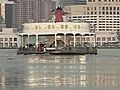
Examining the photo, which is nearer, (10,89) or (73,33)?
(10,89)

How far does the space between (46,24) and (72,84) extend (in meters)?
92.5

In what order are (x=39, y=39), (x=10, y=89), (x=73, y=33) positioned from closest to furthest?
(x=10, y=89), (x=73, y=33), (x=39, y=39)

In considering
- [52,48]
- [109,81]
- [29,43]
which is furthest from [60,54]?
[109,81]

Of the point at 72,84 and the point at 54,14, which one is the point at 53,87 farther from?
the point at 54,14

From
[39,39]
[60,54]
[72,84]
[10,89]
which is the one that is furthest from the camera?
[39,39]

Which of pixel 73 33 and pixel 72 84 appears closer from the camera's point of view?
pixel 72 84

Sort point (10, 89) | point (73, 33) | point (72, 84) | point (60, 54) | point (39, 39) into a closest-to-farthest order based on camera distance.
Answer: point (10, 89), point (72, 84), point (60, 54), point (73, 33), point (39, 39)

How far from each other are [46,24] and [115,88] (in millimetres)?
96243

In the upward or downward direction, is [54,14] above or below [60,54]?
above

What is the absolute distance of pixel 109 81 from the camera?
152ft

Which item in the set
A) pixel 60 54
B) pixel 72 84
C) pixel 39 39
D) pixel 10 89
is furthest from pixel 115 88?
pixel 39 39

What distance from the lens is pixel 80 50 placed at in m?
126

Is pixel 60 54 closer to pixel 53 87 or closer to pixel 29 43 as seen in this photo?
pixel 29 43

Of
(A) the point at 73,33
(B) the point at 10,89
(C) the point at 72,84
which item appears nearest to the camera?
(B) the point at 10,89
